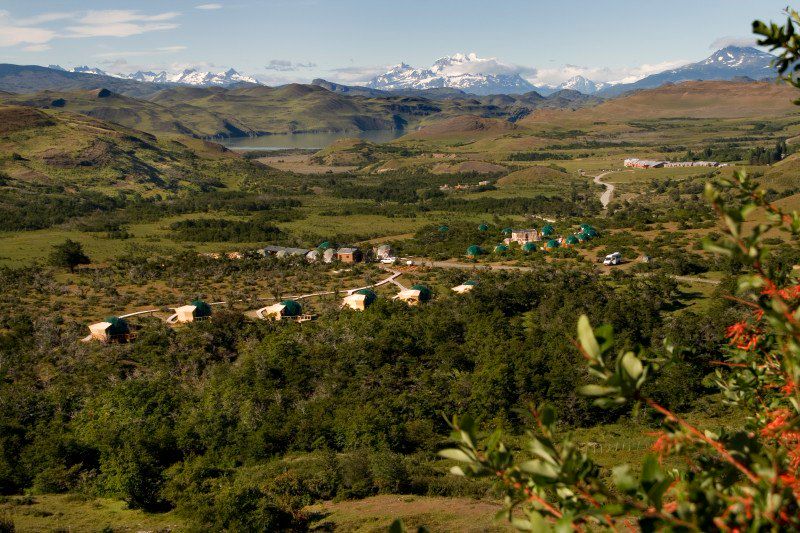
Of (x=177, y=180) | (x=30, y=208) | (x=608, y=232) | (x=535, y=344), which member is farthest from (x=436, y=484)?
(x=177, y=180)

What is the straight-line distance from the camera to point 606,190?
277 feet

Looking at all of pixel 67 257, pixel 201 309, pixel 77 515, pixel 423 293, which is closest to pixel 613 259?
pixel 423 293

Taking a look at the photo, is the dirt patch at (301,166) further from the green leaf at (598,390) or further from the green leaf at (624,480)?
the green leaf at (624,480)

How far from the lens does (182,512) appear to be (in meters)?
15.8

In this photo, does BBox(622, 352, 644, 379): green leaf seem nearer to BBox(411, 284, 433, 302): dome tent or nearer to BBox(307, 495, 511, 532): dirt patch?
BBox(307, 495, 511, 532): dirt patch

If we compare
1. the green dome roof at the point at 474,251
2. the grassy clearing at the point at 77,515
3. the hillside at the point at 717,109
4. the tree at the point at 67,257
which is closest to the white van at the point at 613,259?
the green dome roof at the point at 474,251

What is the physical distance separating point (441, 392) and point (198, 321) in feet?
43.8

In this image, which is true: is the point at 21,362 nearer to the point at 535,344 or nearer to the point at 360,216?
the point at 535,344

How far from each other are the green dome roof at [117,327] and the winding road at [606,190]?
177ft

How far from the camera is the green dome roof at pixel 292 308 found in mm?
32438

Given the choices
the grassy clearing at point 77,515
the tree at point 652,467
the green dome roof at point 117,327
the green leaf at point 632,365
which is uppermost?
the green leaf at point 632,365

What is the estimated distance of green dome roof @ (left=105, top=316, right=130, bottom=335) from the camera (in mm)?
29297

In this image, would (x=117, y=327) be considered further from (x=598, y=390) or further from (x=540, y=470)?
(x=598, y=390)

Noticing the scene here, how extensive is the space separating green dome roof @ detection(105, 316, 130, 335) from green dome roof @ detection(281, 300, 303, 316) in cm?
714
